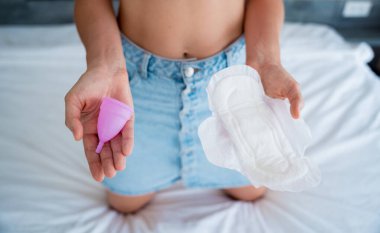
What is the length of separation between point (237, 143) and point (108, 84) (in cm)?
23

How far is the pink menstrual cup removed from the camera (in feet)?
1.68

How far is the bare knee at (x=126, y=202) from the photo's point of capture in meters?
0.76

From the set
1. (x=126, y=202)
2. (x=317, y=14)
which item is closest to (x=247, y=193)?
(x=126, y=202)

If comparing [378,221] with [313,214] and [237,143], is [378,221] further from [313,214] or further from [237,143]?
[237,143]

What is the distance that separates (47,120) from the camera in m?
0.94

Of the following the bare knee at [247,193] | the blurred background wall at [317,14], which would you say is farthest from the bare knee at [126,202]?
Result: the blurred background wall at [317,14]

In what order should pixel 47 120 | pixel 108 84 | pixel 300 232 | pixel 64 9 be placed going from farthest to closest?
pixel 64 9 → pixel 47 120 → pixel 300 232 → pixel 108 84

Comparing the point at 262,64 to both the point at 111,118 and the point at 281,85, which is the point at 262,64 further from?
the point at 111,118

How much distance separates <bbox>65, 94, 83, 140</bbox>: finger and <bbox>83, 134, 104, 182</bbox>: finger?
5 cm

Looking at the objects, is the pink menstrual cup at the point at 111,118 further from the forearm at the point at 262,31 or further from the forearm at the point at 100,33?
the forearm at the point at 262,31

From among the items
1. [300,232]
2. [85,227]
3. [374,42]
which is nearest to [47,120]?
[85,227]

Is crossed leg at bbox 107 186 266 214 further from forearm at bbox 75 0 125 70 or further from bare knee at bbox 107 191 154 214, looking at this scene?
forearm at bbox 75 0 125 70

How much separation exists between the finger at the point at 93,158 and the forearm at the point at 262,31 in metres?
0.30

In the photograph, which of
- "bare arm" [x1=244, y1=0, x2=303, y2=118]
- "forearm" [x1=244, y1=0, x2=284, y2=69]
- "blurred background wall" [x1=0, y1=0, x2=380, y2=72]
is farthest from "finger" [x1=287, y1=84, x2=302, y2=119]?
"blurred background wall" [x1=0, y1=0, x2=380, y2=72]
